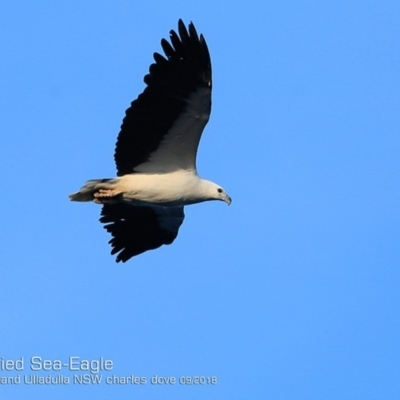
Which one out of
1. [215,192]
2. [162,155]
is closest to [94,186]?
[162,155]

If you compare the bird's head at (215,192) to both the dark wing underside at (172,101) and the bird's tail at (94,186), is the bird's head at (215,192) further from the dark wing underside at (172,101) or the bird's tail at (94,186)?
the bird's tail at (94,186)

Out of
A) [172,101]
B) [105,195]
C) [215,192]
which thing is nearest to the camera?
[172,101]

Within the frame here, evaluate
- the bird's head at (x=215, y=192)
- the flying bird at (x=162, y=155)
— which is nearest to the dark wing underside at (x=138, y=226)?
the flying bird at (x=162, y=155)

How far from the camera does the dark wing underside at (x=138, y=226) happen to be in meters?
21.3

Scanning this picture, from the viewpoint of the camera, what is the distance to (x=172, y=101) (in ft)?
61.8

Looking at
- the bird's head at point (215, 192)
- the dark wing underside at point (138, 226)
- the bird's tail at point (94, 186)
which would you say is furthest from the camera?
the dark wing underside at point (138, 226)

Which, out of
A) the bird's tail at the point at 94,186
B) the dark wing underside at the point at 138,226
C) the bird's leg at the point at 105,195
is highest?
the dark wing underside at the point at 138,226

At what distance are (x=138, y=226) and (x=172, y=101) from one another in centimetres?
343

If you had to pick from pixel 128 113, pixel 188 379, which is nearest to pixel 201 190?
pixel 128 113

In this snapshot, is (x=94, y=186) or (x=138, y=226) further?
(x=138, y=226)

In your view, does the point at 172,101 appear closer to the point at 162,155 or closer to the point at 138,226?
the point at 162,155

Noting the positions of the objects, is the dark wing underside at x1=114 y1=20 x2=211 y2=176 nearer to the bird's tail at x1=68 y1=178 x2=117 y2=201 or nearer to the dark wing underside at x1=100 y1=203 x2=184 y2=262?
the bird's tail at x1=68 y1=178 x2=117 y2=201

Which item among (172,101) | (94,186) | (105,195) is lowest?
(105,195)

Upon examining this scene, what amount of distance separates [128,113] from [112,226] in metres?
3.29
